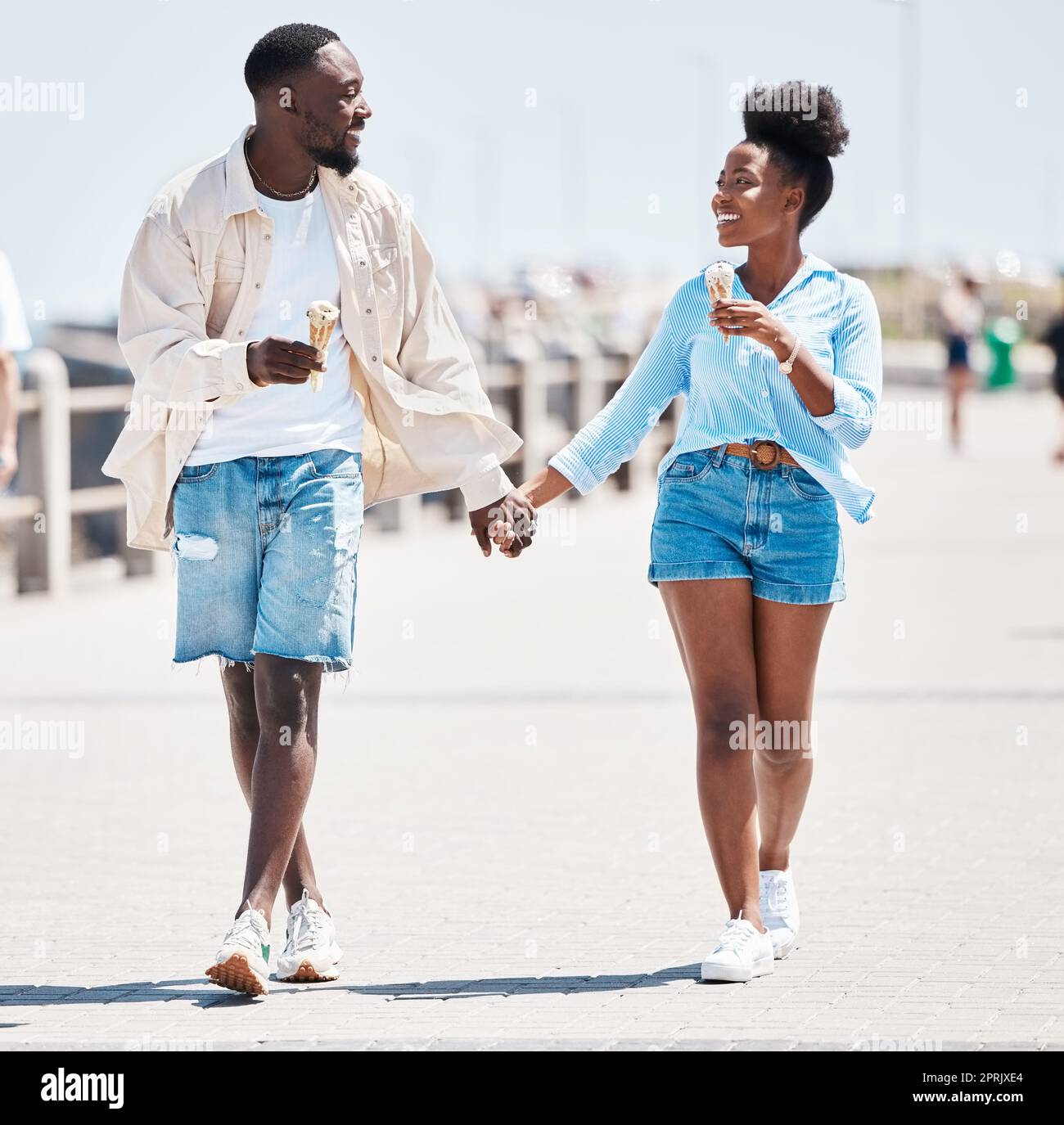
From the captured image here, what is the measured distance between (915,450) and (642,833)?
2150cm

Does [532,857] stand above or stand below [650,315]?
below

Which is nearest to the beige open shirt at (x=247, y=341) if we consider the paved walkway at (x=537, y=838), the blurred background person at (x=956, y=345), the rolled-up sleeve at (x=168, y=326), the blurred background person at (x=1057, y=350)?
the rolled-up sleeve at (x=168, y=326)

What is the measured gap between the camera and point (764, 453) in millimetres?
5246

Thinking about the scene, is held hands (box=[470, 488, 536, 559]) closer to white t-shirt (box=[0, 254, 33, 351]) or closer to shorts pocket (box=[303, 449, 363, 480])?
shorts pocket (box=[303, 449, 363, 480])

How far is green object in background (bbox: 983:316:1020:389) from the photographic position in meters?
44.0

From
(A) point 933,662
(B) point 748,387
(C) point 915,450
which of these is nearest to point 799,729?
(B) point 748,387

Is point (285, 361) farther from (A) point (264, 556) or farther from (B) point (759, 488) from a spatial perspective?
(B) point (759, 488)

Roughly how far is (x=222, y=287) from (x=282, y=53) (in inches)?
21.1

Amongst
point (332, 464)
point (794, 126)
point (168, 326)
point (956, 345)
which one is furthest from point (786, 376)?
point (956, 345)

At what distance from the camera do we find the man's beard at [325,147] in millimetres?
5027

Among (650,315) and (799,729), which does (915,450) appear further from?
(799,729)

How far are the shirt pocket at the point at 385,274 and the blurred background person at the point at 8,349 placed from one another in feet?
8.69

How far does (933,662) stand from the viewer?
10633 mm

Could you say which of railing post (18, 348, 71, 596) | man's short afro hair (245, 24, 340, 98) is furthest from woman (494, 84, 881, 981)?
railing post (18, 348, 71, 596)
